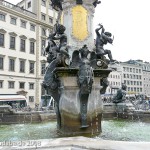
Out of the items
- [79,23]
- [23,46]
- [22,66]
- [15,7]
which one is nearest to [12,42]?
[23,46]

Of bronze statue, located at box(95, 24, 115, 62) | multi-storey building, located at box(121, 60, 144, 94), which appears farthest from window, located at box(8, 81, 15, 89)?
multi-storey building, located at box(121, 60, 144, 94)

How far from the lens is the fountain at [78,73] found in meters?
8.05

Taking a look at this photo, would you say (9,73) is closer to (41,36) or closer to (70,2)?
(41,36)

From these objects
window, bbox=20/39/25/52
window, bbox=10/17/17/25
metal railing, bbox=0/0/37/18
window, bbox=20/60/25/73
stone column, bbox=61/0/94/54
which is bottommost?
stone column, bbox=61/0/94/54

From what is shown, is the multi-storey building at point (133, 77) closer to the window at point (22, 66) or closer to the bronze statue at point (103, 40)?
the window at point (22, 66)

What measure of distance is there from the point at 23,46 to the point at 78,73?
1606 inches

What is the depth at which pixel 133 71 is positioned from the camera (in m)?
110

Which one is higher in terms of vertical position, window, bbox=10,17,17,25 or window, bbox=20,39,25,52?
window, bbox=10,17,17,25

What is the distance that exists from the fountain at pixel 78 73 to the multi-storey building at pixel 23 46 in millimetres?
34343

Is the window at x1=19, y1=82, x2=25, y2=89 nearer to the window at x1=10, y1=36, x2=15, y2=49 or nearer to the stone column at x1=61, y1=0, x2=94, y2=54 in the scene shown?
the window at x1=10, y1=36, x2=15, y2=49

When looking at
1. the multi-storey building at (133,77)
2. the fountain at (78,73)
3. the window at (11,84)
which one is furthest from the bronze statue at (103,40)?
the multi-storey building at (133,77)

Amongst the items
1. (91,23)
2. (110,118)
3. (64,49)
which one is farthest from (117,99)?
(64,49)

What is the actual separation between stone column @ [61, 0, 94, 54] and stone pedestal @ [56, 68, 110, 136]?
157 centimetres

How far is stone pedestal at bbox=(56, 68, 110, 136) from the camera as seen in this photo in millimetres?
8070
